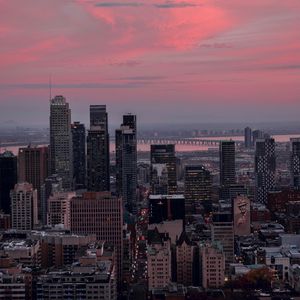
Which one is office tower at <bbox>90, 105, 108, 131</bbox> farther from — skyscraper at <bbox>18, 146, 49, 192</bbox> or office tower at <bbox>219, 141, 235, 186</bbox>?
skyscraper at <bbox>18, 146, 49, 192</bbox>

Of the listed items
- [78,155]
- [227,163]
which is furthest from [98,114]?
[227,163]

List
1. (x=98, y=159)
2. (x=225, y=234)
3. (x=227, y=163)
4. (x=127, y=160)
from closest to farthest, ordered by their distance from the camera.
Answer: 1. (x=225, y=234)
2. (x=98, y=159)
3. (x=127, y=160)
4. (x=227, y=163)

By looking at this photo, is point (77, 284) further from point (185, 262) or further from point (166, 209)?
point (166, 209)

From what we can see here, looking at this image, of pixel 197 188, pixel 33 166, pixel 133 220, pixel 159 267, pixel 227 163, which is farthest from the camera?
pixel 227 163

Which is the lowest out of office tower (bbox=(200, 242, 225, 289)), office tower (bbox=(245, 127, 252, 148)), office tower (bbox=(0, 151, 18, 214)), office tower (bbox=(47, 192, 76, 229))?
office tower (bbox=(200, 242, 225, 289))

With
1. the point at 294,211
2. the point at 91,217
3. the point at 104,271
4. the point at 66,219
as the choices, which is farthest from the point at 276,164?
the point at 104,271

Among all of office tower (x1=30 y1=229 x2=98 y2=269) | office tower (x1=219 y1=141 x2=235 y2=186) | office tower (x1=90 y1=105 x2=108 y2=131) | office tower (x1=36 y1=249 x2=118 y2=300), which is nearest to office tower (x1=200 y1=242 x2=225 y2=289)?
office tower (x1=30 y1=229 x2=98 y2=269)

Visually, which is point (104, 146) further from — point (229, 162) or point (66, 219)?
point (66, 219)
